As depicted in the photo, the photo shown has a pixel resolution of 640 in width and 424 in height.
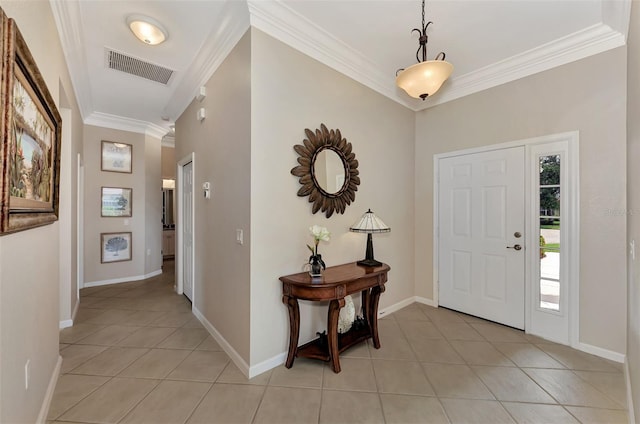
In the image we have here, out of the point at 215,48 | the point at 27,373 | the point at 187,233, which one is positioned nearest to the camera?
the point at 27,373

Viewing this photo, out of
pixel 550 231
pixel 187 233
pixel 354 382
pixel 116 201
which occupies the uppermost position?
pixel 116 201

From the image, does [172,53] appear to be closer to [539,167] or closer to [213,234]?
[213,234]

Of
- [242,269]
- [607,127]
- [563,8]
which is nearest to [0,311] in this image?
[242,269]

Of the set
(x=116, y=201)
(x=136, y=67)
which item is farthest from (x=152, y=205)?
(x=136, y=67)

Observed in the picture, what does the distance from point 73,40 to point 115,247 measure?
11.1ft

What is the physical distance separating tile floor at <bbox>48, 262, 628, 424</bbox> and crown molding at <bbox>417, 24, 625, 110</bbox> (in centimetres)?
271

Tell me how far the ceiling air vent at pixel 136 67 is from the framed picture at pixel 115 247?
9.49 ft

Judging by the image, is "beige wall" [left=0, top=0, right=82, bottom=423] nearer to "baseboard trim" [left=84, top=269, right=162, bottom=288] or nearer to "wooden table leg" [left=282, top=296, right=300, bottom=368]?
"wooden table leg" [left=282, top=296, right=300, bottom=368]

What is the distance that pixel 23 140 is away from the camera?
125cm

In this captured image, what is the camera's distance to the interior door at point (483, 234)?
2818mm

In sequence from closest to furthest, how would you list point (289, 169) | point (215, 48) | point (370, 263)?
point (289, 169), point (215, 48), point (370, 263)

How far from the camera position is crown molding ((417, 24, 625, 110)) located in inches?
90.0

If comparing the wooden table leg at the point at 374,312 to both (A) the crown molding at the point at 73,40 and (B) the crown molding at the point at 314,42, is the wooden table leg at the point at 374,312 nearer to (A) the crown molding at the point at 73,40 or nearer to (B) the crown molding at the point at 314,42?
(B) the crown molding at the point at 314,42

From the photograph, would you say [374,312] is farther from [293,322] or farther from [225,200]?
[225,200]
